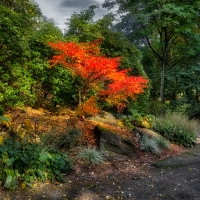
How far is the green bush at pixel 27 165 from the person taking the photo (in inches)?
147

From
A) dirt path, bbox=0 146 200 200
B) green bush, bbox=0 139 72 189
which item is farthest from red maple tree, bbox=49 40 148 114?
green bush, bbox=0 139 72 189

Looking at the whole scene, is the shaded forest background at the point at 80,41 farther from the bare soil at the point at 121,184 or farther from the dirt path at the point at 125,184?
the dirt path at the point at 125,184

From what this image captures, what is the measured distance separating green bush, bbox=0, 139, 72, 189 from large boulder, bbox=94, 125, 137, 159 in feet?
5.04

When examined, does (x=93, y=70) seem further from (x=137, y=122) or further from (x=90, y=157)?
(x=137, y=122)

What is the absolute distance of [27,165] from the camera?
3.95 metres

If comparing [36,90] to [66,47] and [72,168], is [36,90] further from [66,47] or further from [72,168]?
[72,168]

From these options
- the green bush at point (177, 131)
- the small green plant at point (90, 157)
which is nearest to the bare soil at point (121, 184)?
the small green plant at point (90, 157)

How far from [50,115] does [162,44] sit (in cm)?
944

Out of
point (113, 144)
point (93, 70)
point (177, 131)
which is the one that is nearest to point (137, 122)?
point (177, 131)

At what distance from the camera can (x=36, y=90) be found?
7.68 metres

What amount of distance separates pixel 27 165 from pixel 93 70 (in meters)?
3.72

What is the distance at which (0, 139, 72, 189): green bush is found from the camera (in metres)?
3.73

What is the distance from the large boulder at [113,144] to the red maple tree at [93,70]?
74.6 inches

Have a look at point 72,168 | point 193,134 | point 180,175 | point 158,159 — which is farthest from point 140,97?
point 72,168
